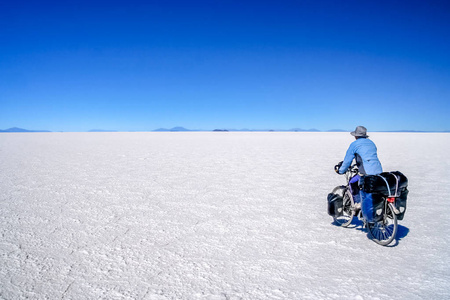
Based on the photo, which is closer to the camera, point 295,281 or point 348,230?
point 295,281

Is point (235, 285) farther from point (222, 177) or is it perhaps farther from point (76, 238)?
point (222, 177)

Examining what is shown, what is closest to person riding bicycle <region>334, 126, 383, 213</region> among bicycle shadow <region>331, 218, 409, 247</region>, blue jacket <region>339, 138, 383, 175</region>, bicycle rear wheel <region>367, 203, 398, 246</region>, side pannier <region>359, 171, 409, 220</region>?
blue jacket <region>339, 138, 383, 175</region>

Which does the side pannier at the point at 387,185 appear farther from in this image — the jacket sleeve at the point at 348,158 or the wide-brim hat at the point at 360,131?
the wide-brim hat at the point at 360,131

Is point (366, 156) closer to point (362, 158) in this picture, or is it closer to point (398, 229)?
point (362, 158)

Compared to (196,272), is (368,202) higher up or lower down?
higher up

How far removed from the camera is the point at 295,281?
3217 millimetres

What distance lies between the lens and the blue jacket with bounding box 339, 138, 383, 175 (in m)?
4.18

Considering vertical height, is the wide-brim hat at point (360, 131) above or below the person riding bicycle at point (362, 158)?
above

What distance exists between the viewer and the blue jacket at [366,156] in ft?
13.7

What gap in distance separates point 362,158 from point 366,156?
0.23 feet

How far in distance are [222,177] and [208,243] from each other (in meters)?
5.42

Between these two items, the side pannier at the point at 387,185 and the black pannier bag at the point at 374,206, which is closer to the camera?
the side pannier at the point at 387,185

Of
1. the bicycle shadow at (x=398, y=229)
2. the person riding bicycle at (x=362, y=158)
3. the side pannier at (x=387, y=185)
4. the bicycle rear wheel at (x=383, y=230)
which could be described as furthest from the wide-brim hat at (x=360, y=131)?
the bicycle shadow at (x=398, y=229)

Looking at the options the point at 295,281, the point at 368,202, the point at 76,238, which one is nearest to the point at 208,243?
the point at 295,281
